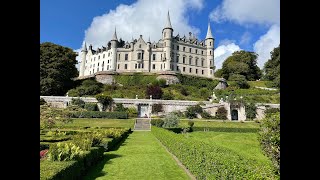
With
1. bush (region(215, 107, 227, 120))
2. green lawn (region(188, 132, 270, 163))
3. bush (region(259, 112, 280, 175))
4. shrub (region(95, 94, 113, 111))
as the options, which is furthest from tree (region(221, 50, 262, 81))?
bush (region(259, 112, 280, 175))

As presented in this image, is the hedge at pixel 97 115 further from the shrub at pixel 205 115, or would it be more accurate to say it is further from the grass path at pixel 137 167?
the grass path at pixel 137 167

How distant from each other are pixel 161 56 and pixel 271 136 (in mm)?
71910

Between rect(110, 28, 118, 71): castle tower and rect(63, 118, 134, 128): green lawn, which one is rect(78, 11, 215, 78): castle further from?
rect(63, 118, 134, 128): green lawn

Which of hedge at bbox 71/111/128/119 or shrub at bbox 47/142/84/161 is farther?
hedge at bbox 71/111/128/119

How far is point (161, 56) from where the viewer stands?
83.7m

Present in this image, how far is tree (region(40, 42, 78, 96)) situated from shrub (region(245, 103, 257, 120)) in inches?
1477

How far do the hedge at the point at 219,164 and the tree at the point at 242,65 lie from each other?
7542cm

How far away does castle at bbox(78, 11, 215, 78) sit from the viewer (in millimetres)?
82500

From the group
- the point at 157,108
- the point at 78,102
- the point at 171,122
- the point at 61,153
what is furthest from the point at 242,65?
the point at 61,153

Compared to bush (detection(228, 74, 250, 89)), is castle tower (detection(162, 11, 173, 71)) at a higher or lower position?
higher

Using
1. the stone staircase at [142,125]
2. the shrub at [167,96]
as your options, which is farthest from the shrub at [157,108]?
the stone staircase at [142,125]

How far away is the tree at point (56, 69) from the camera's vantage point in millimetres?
62453

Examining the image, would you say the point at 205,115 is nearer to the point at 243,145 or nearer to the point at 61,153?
the point at 243,145
